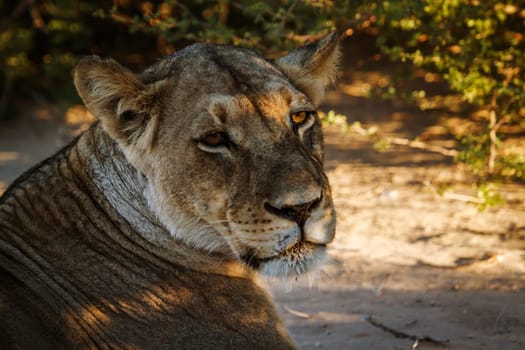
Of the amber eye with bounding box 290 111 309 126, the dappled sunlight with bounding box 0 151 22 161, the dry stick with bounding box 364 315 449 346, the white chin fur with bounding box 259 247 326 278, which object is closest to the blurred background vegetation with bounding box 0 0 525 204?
the dry stick with bounding box 364 315 449 346

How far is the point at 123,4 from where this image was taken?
12.5 meters

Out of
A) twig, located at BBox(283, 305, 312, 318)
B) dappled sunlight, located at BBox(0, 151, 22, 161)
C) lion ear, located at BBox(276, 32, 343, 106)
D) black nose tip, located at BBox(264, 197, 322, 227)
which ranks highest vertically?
dappled sunlight, located at BBox(0, 151, 22, 161)

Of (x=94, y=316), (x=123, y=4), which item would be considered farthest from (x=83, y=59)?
(x=123, y=4)

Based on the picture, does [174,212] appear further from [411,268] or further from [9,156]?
[9,156]

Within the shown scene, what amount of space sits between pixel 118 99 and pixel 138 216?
2.08 feet

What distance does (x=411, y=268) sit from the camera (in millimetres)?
5676

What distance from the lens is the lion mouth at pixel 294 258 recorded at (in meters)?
3.53

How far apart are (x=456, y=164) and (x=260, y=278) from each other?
14.9 feet

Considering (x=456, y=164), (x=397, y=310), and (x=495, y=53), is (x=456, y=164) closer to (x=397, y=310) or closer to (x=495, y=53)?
(x=495, y=53)

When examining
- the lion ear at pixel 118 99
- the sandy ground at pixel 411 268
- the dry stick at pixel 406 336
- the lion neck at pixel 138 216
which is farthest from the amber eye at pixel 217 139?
the dry stick at pixel 406 336

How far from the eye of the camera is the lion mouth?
3.53 metres

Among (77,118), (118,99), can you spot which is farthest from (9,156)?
(118,99)

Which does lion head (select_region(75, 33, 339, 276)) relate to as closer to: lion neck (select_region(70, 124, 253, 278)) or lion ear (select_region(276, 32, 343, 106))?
lion neck (select_region(70, 124, 253, 278))

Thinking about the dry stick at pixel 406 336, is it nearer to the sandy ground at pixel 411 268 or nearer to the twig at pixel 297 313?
the sandy ground at pixel 411 268
